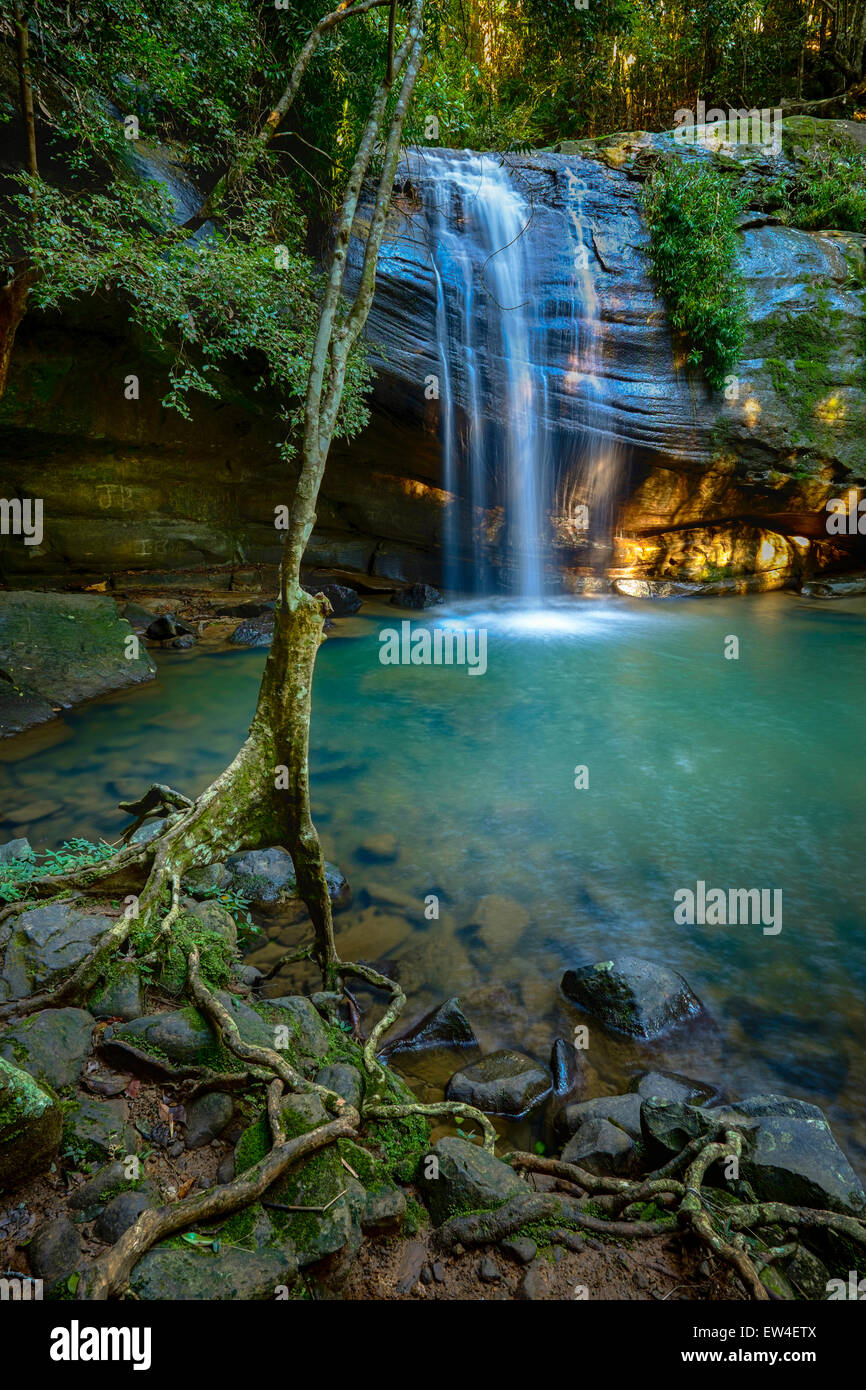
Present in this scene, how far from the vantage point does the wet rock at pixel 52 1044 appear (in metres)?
2.78

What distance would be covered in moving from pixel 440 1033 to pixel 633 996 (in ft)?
4.03

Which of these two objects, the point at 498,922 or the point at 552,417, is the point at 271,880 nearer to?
the point at 498,922

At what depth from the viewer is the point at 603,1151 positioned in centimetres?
312

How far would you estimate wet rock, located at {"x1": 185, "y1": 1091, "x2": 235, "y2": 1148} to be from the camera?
8.98ft

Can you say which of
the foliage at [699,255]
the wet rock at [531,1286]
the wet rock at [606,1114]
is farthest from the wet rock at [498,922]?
the foliage at [699,255]

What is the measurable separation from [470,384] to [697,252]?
5.27 metres

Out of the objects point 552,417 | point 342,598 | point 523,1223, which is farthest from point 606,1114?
point 552,417

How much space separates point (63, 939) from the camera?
3.56 m

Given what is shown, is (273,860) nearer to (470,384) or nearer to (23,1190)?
(23,1190)

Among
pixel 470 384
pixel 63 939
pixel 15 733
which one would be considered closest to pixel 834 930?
pixel 63 939

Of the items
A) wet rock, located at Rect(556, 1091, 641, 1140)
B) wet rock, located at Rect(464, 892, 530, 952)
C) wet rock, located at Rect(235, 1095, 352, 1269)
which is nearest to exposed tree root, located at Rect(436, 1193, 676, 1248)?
wet rock, located at Rect(235, 1095, 352, 1269)

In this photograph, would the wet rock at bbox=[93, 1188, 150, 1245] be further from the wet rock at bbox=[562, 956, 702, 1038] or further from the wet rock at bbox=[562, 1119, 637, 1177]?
the wet rock at bbox=[562, 956, 702, 1038]

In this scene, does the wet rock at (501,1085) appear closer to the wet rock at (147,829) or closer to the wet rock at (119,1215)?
the wet rock at (119,1215)
